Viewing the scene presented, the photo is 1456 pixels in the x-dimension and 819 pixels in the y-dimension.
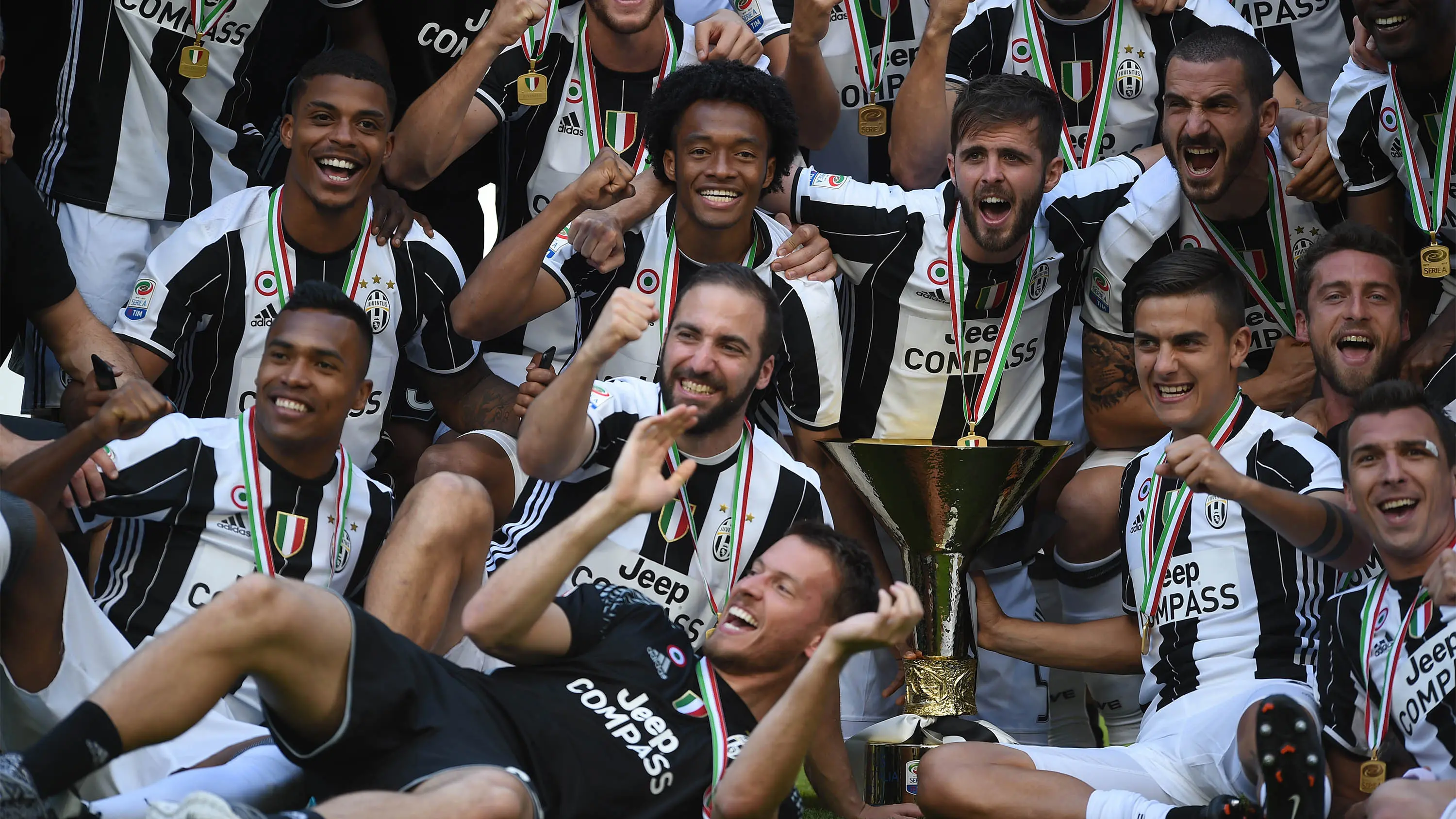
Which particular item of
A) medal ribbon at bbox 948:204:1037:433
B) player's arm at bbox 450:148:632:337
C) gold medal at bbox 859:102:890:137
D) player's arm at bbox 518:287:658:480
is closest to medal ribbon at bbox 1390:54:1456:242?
medal ribbon at bbox 948:204:1037:433

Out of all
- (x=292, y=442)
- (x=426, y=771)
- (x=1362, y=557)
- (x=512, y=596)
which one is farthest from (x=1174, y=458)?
(x=292, y=442)

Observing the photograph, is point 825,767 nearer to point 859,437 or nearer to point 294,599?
point 859,437

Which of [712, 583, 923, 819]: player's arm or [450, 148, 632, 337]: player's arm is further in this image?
[450, 148, 632, 337]: player's arm

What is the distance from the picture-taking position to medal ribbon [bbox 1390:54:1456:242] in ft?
18.0

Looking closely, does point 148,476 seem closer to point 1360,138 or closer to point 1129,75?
point 1129,75

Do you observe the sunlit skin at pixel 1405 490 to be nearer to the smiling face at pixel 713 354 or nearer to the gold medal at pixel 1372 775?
the gold medal at pixel 1372 775

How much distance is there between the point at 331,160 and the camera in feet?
17.4

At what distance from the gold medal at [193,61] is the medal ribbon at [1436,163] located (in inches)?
160

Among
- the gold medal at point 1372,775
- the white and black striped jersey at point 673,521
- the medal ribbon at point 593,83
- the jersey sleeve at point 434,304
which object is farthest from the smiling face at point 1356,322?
the jersey sleeve at point 434,304

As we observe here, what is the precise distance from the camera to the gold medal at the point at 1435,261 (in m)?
5.41

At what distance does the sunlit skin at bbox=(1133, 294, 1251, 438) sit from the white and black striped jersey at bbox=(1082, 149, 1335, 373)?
467mm

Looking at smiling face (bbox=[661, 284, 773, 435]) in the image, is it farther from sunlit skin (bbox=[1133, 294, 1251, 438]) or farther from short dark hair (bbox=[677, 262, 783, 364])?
sunlit skin (bbox=[1133, 294, 1251, 438])

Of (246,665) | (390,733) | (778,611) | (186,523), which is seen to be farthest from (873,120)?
(246,665)

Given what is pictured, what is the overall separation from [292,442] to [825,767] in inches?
69.8
